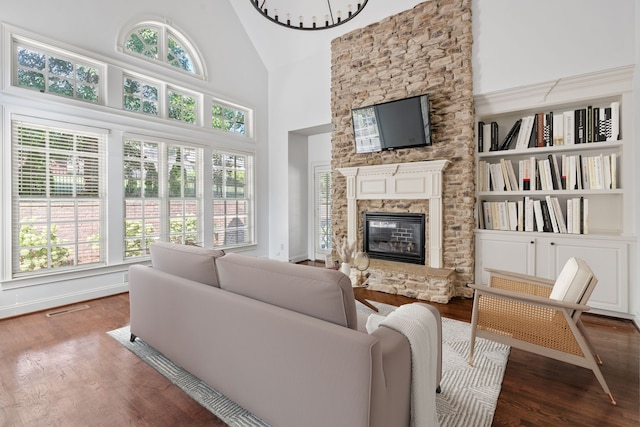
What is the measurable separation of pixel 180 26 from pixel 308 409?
5.67m

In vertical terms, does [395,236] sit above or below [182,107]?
below

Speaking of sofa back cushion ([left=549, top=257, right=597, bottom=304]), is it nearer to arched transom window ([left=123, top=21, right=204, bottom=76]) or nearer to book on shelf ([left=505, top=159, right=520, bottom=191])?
book on shelf ([left=505, top=159, right=520, bottom=191])

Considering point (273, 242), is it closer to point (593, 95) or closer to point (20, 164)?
point (20, 164)

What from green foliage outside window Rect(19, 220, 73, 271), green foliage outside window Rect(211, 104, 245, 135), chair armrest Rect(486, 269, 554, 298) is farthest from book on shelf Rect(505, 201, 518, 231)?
green foliage outside window Rect(19, 220, 73, 271)

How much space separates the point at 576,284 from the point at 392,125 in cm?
307

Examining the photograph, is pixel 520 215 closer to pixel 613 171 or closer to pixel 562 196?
pixel 562 196

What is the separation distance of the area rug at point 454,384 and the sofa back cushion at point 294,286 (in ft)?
2.28

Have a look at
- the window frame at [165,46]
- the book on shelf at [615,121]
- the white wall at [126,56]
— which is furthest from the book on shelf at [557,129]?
the window frame at [165,46]

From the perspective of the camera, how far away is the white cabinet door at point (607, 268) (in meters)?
3.14

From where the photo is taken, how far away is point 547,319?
2.00 m

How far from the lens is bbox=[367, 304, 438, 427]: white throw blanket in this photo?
1.35 metres

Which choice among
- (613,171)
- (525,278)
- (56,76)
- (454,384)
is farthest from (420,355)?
(56,76)

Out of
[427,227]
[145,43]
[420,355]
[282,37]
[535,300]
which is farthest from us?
[282,37]

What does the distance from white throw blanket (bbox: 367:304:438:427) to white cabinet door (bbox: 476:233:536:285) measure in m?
2.81
